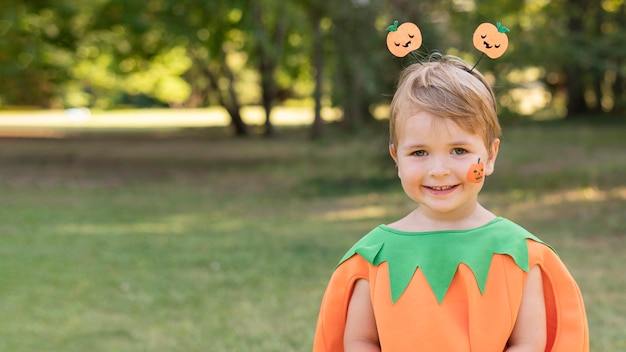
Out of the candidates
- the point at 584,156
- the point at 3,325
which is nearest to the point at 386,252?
the point at 3,325

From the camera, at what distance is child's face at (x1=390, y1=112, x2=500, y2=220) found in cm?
245

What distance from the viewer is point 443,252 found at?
2438 millimetres

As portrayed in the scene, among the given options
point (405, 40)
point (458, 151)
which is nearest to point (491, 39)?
point (405, 40)

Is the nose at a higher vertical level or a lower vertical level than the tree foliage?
higher

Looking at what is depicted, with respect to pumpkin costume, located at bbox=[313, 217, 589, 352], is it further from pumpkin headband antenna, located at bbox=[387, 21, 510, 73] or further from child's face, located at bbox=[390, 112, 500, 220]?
pumpkin headband antenna, located at bbox=[387, 21, 510, 73]

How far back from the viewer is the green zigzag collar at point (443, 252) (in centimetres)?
240

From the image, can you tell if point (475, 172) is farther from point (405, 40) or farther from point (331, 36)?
point (331, 36)

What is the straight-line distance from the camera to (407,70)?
103 inches

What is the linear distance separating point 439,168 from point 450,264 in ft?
0.80

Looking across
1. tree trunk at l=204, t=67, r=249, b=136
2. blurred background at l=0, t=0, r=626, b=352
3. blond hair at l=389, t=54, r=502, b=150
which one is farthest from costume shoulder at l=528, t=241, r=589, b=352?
tree trunk at l=204, t=67, r=249, b=136

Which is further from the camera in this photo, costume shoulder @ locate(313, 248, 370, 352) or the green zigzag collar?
costume shoulder @ locate(313, 248, 370, 352)

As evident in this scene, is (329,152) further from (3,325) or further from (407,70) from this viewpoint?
(407,70)

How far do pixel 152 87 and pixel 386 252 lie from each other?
144ft

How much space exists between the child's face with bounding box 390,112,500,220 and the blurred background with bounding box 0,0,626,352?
0.74m
